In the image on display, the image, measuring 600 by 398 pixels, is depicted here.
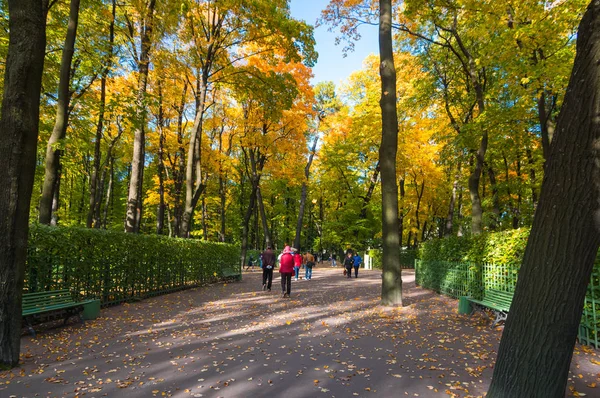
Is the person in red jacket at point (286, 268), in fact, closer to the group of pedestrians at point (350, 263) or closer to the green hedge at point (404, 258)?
the group of pedestrians at point (350, 263)

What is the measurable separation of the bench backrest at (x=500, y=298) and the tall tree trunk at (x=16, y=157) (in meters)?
8.13

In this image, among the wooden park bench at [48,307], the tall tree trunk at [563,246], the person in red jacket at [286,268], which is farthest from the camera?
the person in red jacket at [286,268]

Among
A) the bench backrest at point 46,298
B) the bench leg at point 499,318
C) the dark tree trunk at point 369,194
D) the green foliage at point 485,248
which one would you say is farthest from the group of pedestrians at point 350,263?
the bench backrest at point 46,298

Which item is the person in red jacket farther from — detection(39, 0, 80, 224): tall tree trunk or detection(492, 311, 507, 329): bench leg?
detection(39, 0, 80, 224): tall tree trunk

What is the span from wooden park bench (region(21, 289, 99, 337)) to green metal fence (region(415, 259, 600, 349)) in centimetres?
850

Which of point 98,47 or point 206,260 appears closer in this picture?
point 98,47

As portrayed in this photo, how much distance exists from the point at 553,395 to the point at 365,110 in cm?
2416

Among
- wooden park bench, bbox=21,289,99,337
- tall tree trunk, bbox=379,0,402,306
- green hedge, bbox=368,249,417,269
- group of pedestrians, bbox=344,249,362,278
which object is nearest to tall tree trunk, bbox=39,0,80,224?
wooden park bench, bbox=21,289,99,337

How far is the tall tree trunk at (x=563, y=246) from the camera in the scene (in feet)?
9.88

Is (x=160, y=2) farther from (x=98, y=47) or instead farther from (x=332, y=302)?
(x=332, y=302)

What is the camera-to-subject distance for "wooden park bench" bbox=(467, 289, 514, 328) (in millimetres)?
7219

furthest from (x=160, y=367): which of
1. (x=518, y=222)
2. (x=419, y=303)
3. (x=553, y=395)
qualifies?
(x=518, y=222)

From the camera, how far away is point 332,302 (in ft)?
36.9

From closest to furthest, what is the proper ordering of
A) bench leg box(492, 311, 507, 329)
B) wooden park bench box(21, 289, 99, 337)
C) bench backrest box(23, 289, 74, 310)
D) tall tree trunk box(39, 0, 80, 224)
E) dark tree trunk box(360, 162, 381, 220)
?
wooden park bench box(21, 289, 99, 337) → bench backrest box(23, 289, 74, 310) → bench leg box(492, 311, 507, 329) → tall tree trunk box(39, 0, 80, 224) → dark tree trunk box(360, 162, 381, 220)
